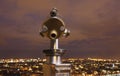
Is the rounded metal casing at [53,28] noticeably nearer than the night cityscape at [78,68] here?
Yes

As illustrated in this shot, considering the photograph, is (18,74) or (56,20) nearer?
(56,20)

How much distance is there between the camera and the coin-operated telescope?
201 centimetres

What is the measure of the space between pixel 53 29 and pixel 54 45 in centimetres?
11

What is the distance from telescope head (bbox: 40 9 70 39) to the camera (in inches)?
82.8

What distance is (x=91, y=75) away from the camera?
30.0m

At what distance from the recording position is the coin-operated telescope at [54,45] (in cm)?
201

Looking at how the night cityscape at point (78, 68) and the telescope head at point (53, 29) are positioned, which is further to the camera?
the night cityscape at point (78, 68)

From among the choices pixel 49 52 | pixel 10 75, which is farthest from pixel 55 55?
pixel 10 75

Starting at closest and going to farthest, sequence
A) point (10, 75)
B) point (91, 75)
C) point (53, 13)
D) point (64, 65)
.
Answer: point (64, 65) < point (53, 13) < point (91, 75) < point (10, 75)

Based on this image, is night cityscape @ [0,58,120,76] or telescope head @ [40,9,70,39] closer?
telescope head @ [40,9,70,39]

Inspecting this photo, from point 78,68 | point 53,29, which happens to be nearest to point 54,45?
point 53,29

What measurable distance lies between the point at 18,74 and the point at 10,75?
40.4 inches

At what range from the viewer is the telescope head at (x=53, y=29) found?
2104 millimetres

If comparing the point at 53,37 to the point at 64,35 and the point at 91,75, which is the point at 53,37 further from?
the point at 91,75
